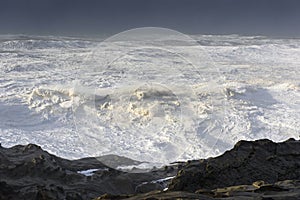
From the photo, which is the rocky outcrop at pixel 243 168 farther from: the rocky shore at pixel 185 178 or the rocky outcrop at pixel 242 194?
the rocky outcrop at pixel 242 194

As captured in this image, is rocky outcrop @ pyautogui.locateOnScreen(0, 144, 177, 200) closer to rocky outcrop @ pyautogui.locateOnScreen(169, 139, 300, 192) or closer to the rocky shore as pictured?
the rocky shore

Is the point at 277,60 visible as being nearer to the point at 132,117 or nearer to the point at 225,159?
the point at 132,117

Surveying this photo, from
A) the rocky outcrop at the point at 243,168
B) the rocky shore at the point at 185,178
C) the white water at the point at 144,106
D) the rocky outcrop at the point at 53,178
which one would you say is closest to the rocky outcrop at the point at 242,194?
the rocky shore at the point at 185,178

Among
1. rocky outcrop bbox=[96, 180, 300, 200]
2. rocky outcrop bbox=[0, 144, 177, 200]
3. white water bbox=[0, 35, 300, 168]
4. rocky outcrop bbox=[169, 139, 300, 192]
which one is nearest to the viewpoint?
rocky outcrop bbox=[96, 180, 300, 200]

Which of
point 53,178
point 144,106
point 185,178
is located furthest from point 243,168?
point 144,106

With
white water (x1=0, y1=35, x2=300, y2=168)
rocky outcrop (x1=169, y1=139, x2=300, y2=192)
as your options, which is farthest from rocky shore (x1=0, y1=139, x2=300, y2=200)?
white water (x1=0, y1=35, x2=300, y2=168)

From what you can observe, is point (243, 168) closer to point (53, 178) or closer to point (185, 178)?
point (185, 178)
